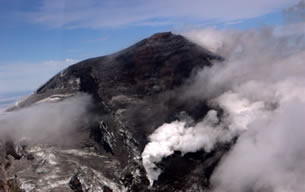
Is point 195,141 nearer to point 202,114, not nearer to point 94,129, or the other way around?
point 202,114

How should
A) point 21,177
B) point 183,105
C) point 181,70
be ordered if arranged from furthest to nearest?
point 181,70, point 183,105, point 21,177

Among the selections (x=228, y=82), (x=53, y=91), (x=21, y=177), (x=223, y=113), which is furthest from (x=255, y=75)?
(x=21, y=177)

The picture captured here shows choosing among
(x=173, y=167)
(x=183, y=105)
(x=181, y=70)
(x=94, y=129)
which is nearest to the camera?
(x=173, y=167)

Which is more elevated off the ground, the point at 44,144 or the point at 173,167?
the point at 44,144

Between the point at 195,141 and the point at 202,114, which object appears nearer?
the point at 195,141

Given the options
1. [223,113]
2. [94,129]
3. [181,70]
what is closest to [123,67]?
[181,70]

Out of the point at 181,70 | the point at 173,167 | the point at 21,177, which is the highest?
the point at 181,70
